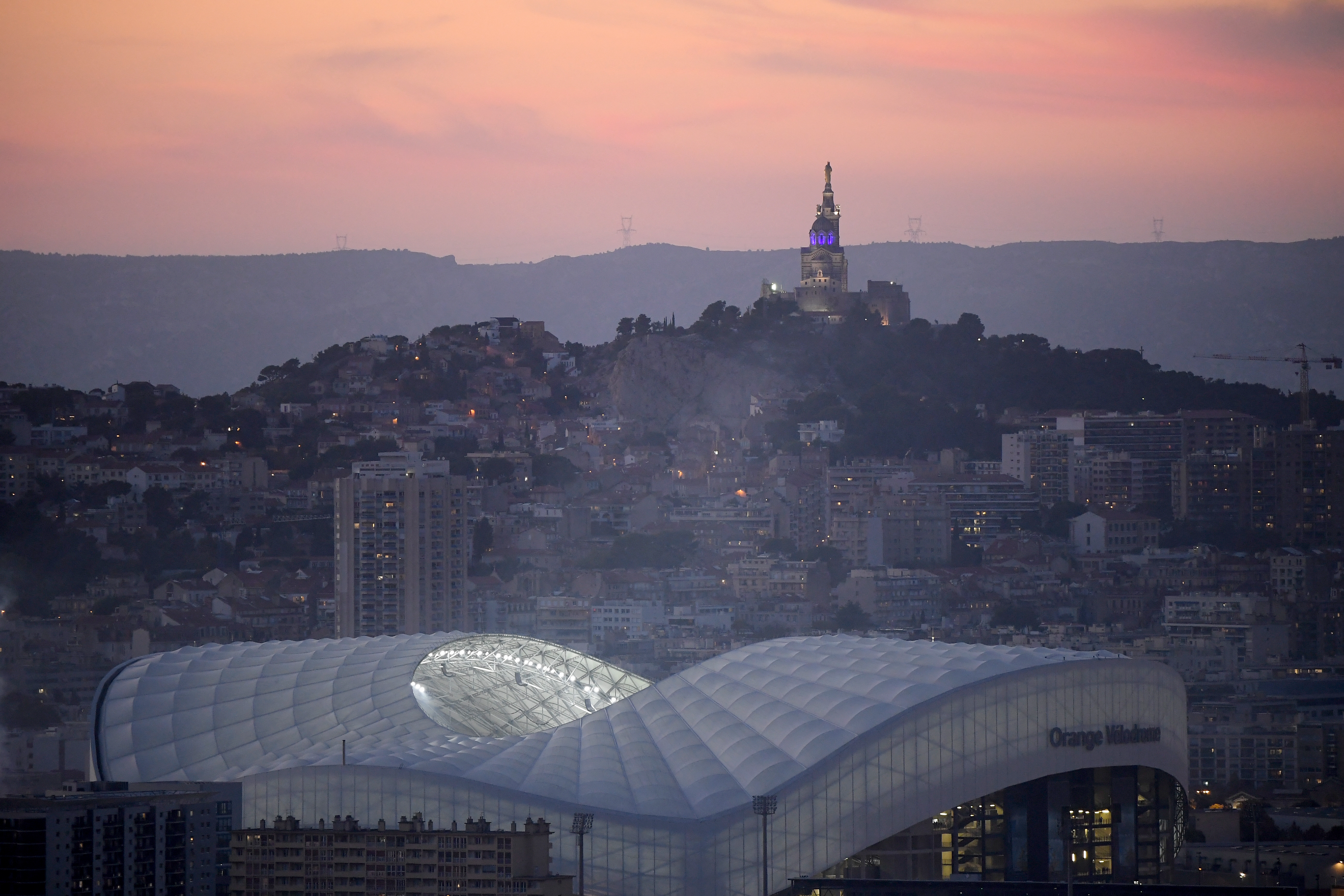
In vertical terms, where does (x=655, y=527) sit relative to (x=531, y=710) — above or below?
above

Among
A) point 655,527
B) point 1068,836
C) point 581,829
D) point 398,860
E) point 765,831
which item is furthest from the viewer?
point 655,527

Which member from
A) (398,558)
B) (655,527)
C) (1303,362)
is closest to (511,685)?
(398,558)

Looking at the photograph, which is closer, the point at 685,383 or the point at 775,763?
the point at 775,763

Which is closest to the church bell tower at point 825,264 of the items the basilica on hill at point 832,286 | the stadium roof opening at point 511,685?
the basilica on hill at point 832,286

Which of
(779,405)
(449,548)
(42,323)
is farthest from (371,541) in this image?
(42,323)

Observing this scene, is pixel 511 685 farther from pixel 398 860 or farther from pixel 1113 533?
pixel 1113 533

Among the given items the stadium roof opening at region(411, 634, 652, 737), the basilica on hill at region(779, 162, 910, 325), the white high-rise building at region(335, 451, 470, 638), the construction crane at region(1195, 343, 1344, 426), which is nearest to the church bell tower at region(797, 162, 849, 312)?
the basilica on hill at region(779, 162, 910, 325)

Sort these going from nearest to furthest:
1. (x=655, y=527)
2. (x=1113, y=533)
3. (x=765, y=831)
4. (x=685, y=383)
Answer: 1. (x=765, y=831)
2. (x=1113, y=533)
3. (x=655, y=527)
4. (x=685, y=383)
